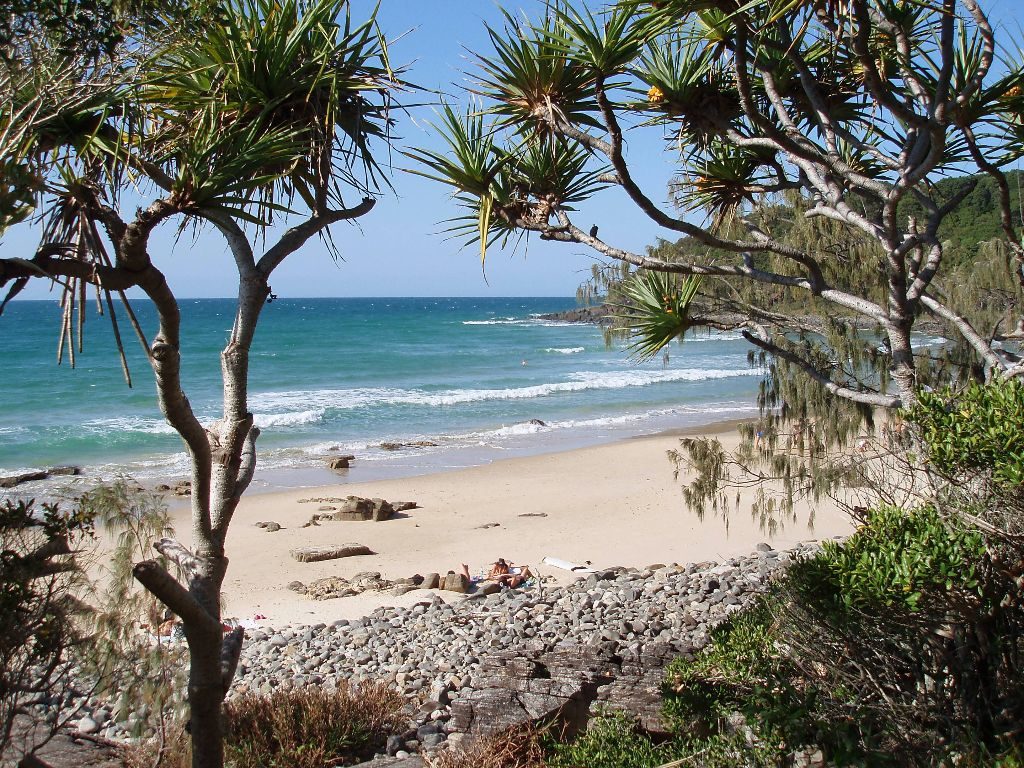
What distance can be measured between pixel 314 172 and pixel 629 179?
1625 mm

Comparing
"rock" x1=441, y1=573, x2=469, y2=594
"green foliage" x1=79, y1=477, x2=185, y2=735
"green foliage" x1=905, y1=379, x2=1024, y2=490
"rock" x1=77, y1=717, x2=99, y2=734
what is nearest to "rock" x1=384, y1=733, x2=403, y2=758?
"green foliage" x1=79, y1=477, x2=185, y2=735

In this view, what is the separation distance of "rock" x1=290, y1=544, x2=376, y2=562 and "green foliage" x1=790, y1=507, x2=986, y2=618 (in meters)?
9.43

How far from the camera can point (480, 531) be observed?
13578mm

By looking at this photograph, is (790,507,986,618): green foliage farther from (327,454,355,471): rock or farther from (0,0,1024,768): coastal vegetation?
(327,454,355,471): rock

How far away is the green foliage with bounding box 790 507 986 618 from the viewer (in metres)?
3.02

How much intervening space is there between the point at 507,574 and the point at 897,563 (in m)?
7.62

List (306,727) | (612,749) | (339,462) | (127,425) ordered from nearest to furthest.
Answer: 1. (612,749)
2. (306,727)
3. (339,462)
4. (127,425)

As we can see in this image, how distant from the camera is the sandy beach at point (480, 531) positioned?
1097 centimetres

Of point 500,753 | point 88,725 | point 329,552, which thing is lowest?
point 329,552

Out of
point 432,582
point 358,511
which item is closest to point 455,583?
point 432,582

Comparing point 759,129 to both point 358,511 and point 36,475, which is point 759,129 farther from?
point 36,475

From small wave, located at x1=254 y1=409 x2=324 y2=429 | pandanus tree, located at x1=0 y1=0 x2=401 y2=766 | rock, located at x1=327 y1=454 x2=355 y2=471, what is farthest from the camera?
small wave, located at x1=254 y1=409 x2=324 y2=429

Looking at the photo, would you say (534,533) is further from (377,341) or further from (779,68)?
(377,341)

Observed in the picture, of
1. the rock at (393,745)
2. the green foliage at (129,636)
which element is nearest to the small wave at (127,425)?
the green foliage at (129,636)
